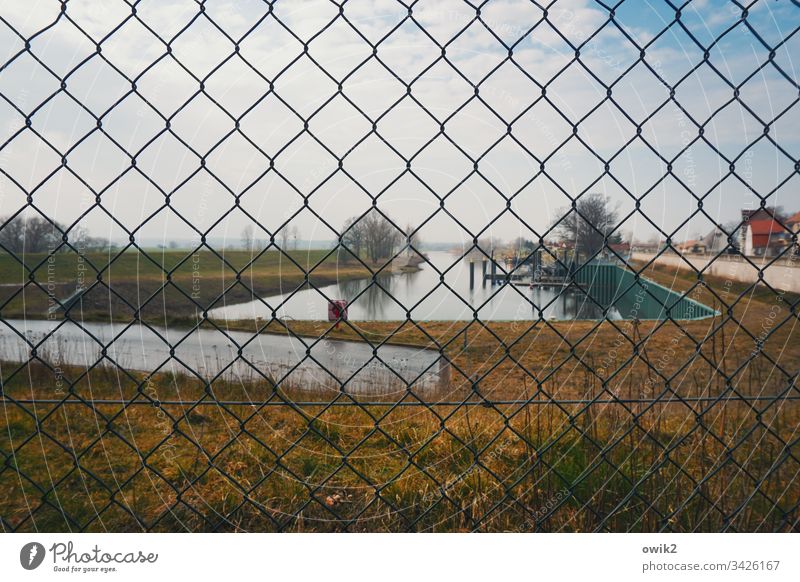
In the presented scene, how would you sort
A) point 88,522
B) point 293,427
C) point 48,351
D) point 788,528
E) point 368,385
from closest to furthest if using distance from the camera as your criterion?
point 788,528, point 88,522, point 293,427, point 368,385, point 48,351

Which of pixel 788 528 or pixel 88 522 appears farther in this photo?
pixel 88 522

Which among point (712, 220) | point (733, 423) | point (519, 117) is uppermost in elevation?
point (519, 117)

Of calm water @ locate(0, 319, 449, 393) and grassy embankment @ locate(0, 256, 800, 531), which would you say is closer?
grassy embankment @ locate(0, 256, 800, 531)

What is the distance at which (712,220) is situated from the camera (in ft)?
5.86

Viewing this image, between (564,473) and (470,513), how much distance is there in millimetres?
548

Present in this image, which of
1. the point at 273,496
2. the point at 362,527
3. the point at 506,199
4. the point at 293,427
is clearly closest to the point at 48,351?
the point at 293,427

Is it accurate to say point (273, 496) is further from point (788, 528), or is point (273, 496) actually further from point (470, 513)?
point (788, 528)
